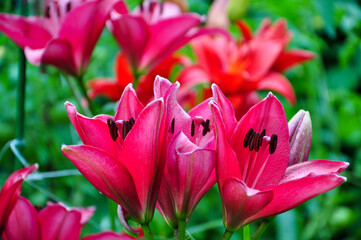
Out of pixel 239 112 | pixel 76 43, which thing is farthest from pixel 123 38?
pixel 239 112

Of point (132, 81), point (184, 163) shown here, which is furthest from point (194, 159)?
point (132, 81)

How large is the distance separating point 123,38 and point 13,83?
41 centimetres

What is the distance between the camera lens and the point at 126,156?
0.22m

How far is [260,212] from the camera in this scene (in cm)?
23

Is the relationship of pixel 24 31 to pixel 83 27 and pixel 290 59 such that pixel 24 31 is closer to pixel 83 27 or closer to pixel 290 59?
pixel 83 27

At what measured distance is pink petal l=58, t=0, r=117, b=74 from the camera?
0.36m

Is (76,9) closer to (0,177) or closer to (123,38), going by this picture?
(123,38)

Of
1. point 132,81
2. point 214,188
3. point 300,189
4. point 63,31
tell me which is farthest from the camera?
point 214,188

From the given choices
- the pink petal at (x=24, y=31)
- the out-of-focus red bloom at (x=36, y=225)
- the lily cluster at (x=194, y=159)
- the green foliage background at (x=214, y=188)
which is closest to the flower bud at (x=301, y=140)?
the lily cluster at (x=194, y=159)

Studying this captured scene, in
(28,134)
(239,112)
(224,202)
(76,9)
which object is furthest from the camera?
(28,134)

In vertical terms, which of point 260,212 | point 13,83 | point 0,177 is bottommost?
point 0,177

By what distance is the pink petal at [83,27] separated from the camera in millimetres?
363

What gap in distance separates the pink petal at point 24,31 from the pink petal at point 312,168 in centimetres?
23

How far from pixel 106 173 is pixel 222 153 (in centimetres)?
5
